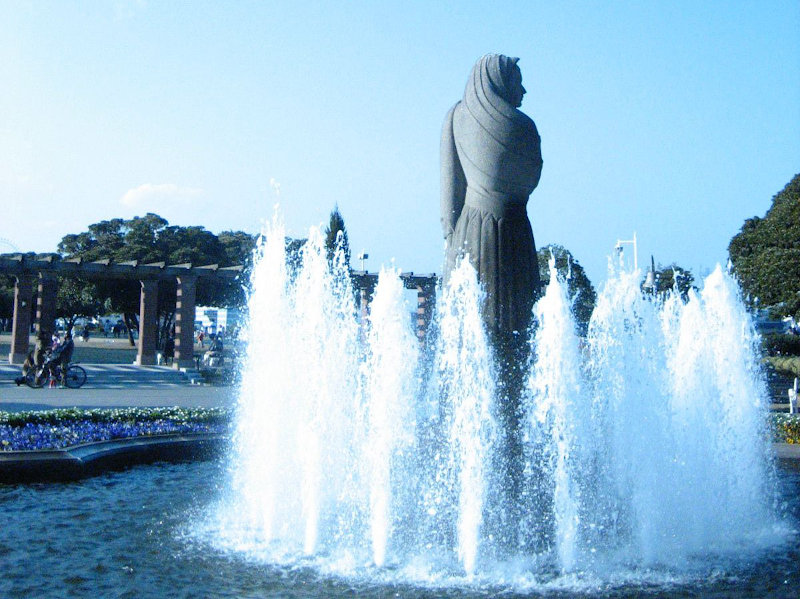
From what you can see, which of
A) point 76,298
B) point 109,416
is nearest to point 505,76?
point 109,416

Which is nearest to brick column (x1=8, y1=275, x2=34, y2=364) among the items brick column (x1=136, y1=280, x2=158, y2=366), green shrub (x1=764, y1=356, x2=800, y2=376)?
brick column (x1=136, y1=280, x2=158, y2=366)

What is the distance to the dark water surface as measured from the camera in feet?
17.6

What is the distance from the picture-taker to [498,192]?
6891mm

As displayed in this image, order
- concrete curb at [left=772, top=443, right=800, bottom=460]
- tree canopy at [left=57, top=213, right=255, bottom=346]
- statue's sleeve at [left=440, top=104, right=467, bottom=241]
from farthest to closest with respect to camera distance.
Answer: tree canopy at [left=57, top=213, right=255, bottom=346], concrete curb at [left=772, top=443, right=800, bottom=460], statue's sleeve at [left=440, top=104, right=467, bottom=241]

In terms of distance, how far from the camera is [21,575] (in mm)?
5664

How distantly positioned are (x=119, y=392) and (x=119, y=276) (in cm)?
1165

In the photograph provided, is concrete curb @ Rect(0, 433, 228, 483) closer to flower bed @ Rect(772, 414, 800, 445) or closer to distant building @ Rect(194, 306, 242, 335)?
flower bed @ Rect(772, 414, 800, 445)

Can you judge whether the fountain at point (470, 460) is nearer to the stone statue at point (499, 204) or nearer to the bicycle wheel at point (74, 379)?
the stone statue at point (499, 204)

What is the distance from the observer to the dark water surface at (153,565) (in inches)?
211

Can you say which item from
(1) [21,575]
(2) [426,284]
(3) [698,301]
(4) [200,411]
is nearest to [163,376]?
(2) [426,284]

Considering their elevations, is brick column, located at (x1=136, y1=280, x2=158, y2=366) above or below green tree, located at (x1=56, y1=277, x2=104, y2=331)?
below

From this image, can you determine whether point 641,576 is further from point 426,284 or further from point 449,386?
point 426,284

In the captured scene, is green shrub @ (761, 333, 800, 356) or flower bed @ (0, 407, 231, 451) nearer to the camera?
flower bed @ (0, 407, 231, 451)

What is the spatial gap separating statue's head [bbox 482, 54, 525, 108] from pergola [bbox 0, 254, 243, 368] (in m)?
22.9
